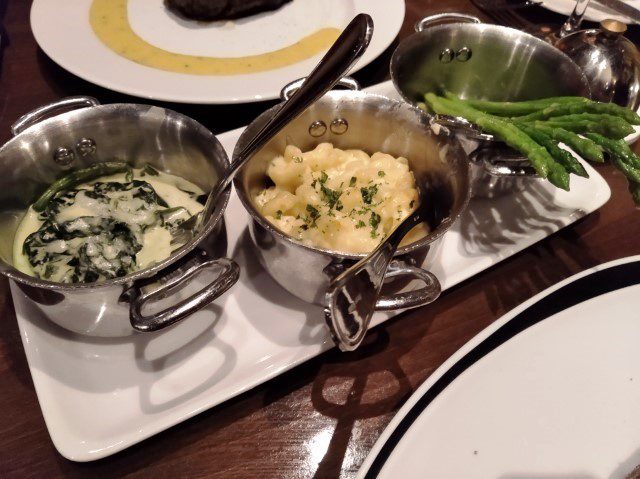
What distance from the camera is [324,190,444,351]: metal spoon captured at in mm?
870

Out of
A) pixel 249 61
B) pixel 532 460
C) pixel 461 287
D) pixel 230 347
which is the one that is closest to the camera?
pixel 532 460

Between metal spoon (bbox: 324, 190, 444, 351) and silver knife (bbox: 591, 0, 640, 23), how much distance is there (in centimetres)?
205

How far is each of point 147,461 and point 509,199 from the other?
1.24 meters

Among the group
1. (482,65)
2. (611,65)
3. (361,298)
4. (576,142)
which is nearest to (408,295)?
(361,298)

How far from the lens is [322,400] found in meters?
1.10

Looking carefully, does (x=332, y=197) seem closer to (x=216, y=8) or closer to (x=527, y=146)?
(x=527, y=146)

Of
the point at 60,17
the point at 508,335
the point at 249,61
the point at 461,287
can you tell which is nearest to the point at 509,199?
the point at 461,287

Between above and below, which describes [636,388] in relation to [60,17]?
above

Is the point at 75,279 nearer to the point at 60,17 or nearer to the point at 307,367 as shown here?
the point at 307,367

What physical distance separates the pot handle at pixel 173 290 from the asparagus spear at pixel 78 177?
48 centimetres

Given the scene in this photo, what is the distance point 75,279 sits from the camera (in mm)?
1067

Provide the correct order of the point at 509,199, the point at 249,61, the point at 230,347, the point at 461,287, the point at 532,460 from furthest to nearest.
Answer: the point at 249,61
the point at 509,199
the point at 461,287
the point at 230,347
the point at 532,460

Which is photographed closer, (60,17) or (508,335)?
(508,335)

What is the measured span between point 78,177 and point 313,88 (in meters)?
0.67
